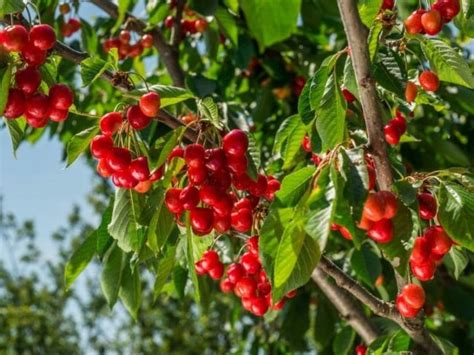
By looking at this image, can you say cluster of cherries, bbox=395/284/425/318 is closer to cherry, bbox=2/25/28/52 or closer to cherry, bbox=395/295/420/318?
cherry, bbox=395/295/420/318

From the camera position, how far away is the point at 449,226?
1183 millimetres

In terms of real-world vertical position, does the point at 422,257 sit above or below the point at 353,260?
above

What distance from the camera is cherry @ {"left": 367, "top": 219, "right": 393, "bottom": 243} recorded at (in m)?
1.15

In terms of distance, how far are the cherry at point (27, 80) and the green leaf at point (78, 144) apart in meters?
0.16

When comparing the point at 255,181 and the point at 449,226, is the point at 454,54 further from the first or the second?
the point at 255,181

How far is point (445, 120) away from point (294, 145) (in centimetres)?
141

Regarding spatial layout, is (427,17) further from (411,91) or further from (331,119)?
(331,119)

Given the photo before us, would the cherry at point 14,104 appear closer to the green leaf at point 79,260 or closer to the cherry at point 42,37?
the cherry at point 42,37

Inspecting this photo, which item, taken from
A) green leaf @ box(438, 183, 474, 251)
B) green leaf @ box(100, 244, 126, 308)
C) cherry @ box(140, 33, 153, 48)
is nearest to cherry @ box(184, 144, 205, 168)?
green leaf @ box(438, 183, 474, 251)

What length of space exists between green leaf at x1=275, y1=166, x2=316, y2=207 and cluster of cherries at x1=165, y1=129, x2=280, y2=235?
0.78ft

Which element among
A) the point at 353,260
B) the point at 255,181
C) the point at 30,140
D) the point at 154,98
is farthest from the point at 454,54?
the point at 30,140

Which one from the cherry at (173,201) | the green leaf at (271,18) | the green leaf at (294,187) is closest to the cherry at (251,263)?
the cherry at (173,201)

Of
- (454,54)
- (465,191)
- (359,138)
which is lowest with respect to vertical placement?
(359,138)

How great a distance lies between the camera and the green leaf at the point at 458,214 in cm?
117
